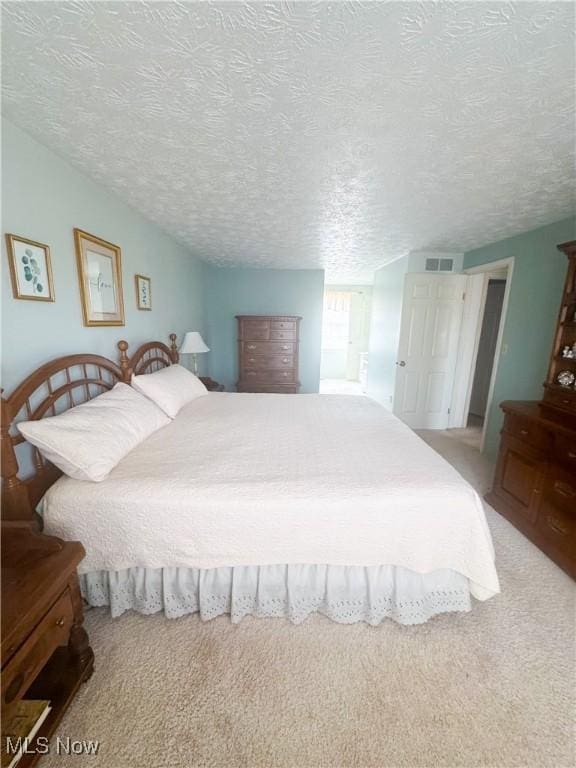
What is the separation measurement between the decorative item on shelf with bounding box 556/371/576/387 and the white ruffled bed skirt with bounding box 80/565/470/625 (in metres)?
1.58

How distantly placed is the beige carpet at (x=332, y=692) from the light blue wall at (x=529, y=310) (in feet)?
6.32

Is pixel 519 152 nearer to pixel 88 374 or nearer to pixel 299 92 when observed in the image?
pixel 299 92

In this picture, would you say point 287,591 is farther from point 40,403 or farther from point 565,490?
point 565,490

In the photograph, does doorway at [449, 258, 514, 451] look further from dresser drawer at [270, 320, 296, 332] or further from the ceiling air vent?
dresser drawer at [270, 320, 296, 332]

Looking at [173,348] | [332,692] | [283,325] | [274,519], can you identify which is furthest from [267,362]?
[332,692]

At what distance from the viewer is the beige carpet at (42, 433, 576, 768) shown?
99 cm

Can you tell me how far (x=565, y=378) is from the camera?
1.99 meters

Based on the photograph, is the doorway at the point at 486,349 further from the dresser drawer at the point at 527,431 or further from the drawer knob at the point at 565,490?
the drawer knob at the point at 565,490

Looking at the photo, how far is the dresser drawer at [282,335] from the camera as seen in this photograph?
4.27 meters

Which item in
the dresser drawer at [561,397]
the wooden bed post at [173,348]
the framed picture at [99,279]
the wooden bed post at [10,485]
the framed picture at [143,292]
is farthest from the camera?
the wooden bed post at [173,348]

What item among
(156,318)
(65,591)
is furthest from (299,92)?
(156,318)

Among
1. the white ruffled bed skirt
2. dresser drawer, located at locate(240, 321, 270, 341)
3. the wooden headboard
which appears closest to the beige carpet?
the white ruffled bed skirt

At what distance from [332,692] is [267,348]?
367 centimetres

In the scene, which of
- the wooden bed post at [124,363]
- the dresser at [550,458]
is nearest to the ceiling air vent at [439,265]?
the dresser at [550,458]
